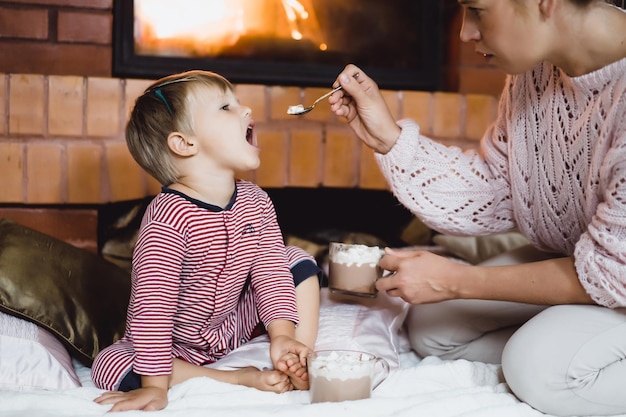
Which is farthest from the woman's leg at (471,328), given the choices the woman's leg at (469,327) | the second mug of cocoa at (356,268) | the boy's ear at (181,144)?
the boy's ear at (181,144)

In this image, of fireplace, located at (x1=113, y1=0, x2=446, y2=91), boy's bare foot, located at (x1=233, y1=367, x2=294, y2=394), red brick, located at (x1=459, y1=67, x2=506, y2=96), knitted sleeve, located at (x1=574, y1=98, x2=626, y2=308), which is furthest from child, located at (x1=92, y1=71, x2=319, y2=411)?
red brick, located at (x1=459, y1=67, x2=506, y2=96)

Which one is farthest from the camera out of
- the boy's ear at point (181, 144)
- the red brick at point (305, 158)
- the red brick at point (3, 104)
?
the red brick at point (305, 158)

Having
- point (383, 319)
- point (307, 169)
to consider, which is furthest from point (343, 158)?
point (383, 319)

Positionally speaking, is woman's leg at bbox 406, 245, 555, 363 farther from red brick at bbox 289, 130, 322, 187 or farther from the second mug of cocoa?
red brick at bbox 289, 130, 322, 187

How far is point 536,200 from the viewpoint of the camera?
1.48 metres

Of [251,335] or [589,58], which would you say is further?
[251,335]

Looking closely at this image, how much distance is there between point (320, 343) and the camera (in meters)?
1.48

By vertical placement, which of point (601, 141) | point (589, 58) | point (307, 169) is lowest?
point (307, 169)

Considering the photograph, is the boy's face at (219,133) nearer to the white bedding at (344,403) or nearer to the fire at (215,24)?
the white bedding at (344,403)

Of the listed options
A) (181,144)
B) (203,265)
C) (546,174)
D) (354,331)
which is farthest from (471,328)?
(181,144)

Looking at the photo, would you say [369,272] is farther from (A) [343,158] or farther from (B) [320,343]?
(A) [343,158]

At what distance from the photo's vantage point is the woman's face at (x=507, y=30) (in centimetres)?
126

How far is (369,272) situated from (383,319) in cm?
13

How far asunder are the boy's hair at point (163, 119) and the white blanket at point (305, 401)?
1.30 feet
